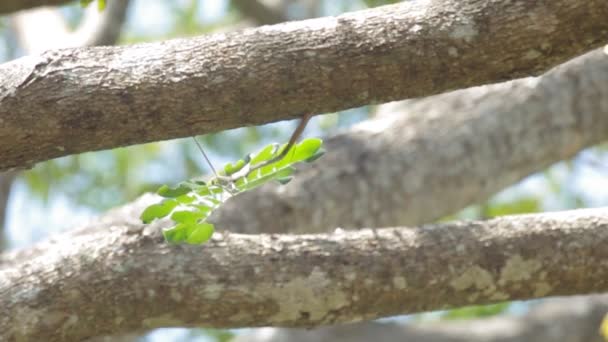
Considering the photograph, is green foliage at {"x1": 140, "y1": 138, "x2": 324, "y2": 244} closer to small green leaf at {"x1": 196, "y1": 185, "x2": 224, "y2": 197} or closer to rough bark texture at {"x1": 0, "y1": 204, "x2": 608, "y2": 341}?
small green leaf at {"x1": 196, "y1": 185, "x2": 224, "y2": 197}

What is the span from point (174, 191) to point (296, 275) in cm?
31

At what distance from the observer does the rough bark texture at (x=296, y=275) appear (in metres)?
1.66

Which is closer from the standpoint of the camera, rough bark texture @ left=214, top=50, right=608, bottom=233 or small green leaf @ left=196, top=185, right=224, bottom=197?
small green leaf @ left=196, top=185, right=224, bottom=197

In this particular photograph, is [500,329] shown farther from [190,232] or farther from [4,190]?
[190,232]

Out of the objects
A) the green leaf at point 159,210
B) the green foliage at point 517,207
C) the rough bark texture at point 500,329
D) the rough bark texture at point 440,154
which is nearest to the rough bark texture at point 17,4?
the rough bark texture at point 440,154

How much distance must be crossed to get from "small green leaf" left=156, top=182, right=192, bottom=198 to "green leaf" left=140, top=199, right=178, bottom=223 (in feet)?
0.09

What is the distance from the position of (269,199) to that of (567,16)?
154 centimetres

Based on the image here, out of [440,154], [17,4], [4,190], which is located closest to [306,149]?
[17,4]

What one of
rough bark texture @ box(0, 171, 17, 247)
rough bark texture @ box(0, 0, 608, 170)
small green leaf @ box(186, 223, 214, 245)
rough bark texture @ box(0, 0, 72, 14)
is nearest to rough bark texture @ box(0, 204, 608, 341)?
small green leaf @ box(186, 223, 214, 245)

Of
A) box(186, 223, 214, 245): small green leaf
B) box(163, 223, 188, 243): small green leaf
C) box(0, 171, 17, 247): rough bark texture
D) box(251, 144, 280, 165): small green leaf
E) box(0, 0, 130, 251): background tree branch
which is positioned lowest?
box(186, 223, 214, 245): small green leaf

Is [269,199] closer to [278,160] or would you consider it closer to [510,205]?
[278,160]

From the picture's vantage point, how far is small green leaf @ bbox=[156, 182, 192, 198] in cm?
146

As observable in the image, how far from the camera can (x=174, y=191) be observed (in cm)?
147

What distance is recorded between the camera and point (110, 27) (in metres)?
3.60
